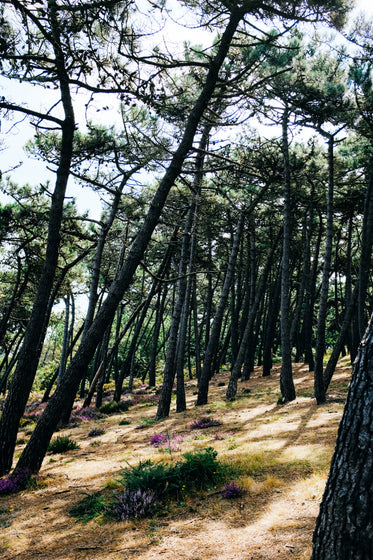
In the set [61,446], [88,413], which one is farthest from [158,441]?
[88,413]

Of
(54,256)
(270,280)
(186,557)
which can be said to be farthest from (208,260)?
(186,557)

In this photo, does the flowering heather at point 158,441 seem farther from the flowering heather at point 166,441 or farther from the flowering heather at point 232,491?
the flowering heather at point 232,491

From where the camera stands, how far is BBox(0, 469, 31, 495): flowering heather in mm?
6688

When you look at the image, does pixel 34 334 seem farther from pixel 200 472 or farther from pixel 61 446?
pixel 200 472

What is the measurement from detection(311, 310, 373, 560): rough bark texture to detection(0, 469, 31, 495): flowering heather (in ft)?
20.7

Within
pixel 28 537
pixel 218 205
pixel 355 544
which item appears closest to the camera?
pixel 355 544

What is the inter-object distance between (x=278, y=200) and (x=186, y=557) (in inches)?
591

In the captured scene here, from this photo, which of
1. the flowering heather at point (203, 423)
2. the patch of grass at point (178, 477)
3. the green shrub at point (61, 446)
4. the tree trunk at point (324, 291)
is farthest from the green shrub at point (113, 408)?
the patch of grass at point (178, 477)

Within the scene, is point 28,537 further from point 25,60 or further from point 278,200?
point 278,200

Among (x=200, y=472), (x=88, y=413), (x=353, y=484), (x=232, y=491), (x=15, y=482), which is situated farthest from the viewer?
(x=88, y=413)

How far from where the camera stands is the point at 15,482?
6801mm

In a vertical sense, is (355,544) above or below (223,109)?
below

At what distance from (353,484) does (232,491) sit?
3.58 metres

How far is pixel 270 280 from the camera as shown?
24469 millimetres
